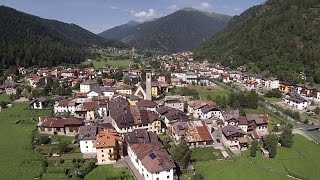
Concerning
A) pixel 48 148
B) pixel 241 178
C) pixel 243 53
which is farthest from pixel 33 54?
pixel 241 178

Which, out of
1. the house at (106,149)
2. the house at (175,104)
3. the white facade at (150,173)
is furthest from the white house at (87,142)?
the house at (175,104)

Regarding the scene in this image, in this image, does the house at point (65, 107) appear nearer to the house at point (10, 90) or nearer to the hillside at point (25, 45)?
the house at point (10, 90)

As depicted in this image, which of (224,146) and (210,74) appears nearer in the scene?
(224,146)

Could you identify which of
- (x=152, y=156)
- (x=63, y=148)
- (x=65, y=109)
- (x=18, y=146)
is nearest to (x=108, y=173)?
(x=152, y=156)

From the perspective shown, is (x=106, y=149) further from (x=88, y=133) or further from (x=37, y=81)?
(x=37, y=81)

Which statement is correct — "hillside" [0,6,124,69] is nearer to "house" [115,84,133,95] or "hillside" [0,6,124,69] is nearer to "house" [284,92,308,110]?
"house" [115,84,133,95]

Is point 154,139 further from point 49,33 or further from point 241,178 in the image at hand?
point 49,33
